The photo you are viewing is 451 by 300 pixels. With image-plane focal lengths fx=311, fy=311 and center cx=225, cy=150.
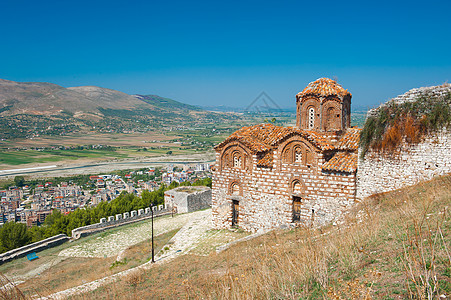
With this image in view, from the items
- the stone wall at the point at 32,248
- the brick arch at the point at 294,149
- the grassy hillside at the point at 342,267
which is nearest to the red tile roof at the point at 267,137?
the brick arch at the point at 294,149

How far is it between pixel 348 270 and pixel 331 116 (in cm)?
1111

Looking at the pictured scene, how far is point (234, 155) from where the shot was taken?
16.4m

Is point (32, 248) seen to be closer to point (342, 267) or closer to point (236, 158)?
point (236, 158)

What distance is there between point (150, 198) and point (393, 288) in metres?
25.2

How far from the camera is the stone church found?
540 inches

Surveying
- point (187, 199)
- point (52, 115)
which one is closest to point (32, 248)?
point (187, 199)

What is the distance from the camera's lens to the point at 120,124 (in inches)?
6590

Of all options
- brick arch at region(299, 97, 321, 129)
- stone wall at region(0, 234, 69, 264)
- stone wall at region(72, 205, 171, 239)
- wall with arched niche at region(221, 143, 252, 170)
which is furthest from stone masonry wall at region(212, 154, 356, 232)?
stone wall at region(0, 234, 69, 264)

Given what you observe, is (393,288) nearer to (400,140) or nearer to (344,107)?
(400,140)

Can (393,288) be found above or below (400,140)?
below

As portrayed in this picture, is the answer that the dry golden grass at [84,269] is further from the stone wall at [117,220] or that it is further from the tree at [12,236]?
the tree at [12,236]

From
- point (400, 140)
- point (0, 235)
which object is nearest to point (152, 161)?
point (0, 235)

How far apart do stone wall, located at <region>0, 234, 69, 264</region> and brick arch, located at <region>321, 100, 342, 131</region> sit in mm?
17855

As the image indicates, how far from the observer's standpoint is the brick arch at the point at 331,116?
49.7ft
